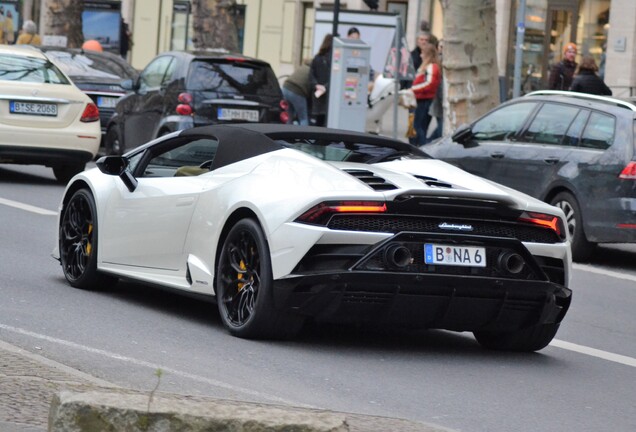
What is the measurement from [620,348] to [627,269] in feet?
16.7

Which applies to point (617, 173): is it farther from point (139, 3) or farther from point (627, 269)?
point (139, 3)

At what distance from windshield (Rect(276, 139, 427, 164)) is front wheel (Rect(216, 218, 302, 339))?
76cm

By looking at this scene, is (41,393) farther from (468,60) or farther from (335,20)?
(335,20)

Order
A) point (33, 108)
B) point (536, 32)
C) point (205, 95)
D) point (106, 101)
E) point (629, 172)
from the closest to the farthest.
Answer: point (629, 172)
point (33, 108)
point (205, 95)
point (106, 101)
point (536, 32)

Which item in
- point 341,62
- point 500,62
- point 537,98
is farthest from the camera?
point 500,62

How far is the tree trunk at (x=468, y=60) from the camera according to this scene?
22047 mm

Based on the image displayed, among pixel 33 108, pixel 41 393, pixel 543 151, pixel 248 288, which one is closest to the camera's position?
pixel 41 393

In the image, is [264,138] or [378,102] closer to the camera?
[264,138]

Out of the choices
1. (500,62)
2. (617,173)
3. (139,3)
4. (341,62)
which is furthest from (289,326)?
(139,3)

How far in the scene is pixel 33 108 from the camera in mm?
18266

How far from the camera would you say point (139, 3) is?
5459cm

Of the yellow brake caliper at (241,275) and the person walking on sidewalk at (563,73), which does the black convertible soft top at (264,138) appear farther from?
the person walking on sidewalk at (563,73)

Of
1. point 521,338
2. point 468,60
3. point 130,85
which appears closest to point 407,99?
point 468,60

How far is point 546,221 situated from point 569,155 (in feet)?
21.8
